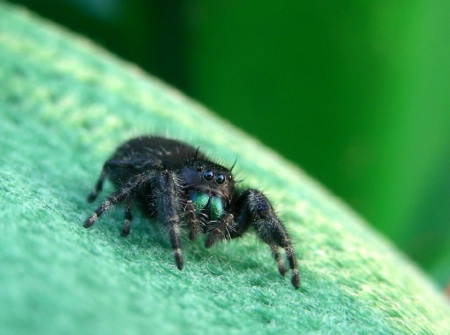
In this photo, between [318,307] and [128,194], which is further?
[128,194]

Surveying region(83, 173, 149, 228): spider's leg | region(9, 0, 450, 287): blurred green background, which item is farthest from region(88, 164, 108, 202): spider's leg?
region(9, 0, 450, 287): blurred green background

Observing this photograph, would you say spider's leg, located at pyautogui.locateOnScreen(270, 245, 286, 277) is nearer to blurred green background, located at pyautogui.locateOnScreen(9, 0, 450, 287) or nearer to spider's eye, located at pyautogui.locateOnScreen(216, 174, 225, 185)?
spider's eye, located at pyautogui.locateOnScreen(216, 174, 225, 185)

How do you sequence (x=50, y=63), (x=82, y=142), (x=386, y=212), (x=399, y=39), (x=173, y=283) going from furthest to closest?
1. (x=386, y=212)
2. (x=399, y=39)
3. (x=50, y=63)
4. (x=82, y=142)
5. (x=173, y=283)

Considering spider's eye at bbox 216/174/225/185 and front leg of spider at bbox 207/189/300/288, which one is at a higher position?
spider's eye at bbox 216/174/225/185

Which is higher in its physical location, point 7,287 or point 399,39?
point 399,39

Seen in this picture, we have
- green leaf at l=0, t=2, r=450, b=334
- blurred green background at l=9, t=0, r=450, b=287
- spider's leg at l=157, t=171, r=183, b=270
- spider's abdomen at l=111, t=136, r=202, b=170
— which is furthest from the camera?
blurred green background at l=9, t=0, r=450, b=287

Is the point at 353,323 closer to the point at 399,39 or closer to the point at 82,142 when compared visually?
the point at 82,142

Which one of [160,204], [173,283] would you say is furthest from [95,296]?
[160,204]

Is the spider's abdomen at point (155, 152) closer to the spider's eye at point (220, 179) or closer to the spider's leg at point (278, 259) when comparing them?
the spider's eye at point (220, 179)
